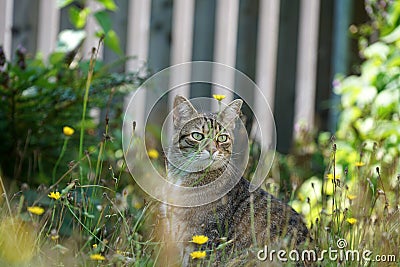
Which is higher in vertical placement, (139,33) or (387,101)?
(139,33)

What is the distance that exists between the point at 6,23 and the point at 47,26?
7.9 inches

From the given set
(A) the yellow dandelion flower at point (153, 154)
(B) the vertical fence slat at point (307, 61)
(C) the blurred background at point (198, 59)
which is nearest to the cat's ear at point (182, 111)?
(C) the blurred background at point (198, 59)

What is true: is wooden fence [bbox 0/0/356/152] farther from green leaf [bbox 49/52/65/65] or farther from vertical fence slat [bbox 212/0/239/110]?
green leaf [bbox 49/52/65/65]

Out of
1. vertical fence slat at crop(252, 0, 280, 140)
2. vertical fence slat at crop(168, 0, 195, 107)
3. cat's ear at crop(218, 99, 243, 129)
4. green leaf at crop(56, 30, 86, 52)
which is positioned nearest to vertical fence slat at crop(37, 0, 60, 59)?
green leaf at crop(56, 30, 86, 52)

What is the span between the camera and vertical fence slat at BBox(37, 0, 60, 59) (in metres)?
3.51

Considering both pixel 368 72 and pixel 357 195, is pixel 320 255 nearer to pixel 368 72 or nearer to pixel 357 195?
pixel 357 195

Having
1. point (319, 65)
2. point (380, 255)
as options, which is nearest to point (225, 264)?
point (380, 255)

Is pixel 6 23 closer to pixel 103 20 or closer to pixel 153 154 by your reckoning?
Answer: pixel 103 20

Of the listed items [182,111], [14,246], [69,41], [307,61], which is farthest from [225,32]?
[14,246]

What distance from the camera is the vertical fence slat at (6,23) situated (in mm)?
3359

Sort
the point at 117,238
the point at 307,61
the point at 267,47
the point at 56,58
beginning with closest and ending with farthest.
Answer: the point at 117,238
the point at 56,58
the point at 267,47
the point at 307,61

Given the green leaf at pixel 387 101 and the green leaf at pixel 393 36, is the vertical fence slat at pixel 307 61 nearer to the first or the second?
the green leaf at pixel 393 36

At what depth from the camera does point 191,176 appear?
2254 millimetres

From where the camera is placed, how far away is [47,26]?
3.55 m
